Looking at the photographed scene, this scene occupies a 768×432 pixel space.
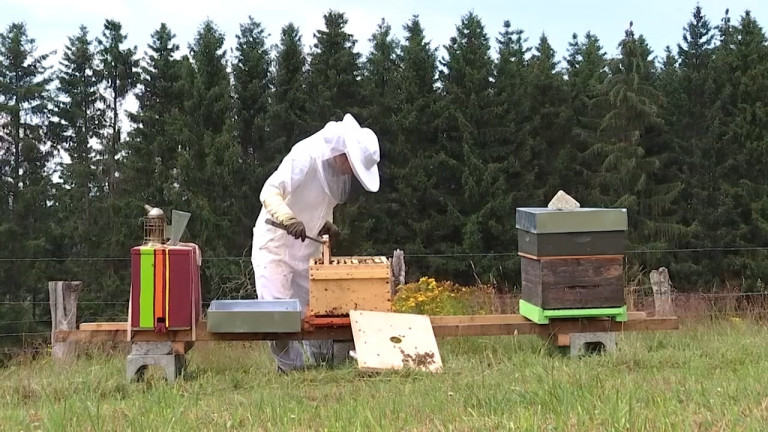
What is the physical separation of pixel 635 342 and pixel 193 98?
816 inches

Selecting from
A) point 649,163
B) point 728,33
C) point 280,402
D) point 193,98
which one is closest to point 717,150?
point 649,163

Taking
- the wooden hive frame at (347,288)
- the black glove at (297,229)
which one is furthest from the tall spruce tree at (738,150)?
the black glove at (297,229)

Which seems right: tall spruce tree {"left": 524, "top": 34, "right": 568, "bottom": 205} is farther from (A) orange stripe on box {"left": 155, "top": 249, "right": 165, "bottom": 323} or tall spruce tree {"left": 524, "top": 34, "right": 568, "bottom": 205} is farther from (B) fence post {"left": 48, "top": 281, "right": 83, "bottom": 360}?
(A) orange stripe on box {"left": 155, "top": 249, "right": 165, "bottom": 323}

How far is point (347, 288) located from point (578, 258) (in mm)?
1358

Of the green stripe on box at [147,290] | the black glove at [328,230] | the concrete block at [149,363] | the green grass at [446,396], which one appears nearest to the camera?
the green grass at [446,396]

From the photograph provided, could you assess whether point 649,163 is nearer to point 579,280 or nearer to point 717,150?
point 717,150

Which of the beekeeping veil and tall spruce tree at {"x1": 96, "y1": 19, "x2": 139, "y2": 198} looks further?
tall spruce tree at {"x1": 96, "y1": 19, "x2": 139, "y2": 198}

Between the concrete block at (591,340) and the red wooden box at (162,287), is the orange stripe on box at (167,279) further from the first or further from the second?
the concrete block at (591,340)

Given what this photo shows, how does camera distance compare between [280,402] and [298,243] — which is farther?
[298,243]

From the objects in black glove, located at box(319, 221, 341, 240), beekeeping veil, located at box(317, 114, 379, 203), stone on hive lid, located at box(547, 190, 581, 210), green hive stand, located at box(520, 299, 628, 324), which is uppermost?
beekeeping veil, located at box(317, 114, 379, 203)

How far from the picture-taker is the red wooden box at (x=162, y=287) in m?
3.83

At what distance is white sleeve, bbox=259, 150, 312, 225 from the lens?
4.28 meters

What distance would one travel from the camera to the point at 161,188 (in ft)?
75.0

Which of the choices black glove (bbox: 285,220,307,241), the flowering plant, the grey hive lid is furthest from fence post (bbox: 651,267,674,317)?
black glove (bbox: 285,220,307,241)
